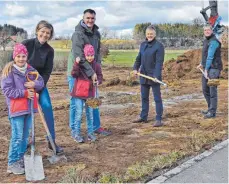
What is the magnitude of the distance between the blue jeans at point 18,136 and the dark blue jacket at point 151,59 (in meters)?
3.39

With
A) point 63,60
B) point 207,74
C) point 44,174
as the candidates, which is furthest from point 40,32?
point 63,60

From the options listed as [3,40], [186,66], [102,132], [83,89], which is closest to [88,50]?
[83,89]

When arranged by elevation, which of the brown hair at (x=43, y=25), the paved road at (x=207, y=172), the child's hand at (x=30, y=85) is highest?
the brown hair at (x=43, y=25)

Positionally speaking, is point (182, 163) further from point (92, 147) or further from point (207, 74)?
point (207, 74)

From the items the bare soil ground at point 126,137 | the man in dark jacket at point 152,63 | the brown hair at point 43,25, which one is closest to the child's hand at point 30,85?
the brown hair at point 43,25

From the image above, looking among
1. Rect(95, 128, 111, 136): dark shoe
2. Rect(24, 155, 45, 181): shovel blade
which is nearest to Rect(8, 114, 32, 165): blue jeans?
Rect(24, 155, 45, 181): shovel blade

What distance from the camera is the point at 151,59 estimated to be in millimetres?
8430

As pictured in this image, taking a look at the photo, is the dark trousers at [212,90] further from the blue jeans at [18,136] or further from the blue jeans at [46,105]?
the blue jeans at [18,136]

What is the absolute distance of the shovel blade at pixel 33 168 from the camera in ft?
17.3

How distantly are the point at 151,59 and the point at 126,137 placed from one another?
1748mm

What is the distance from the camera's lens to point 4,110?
10.9 metres

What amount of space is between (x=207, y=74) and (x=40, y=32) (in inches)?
176

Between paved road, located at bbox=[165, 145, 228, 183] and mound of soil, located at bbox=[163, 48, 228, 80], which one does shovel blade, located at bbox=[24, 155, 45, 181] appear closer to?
paved road, located at bbox=[165, 145, 228, 183]

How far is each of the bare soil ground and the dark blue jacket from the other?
1.08 meters
